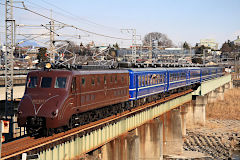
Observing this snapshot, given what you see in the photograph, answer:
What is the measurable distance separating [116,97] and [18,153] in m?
12.0

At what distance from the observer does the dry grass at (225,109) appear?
75062 mm

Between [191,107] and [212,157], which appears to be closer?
[212,157]

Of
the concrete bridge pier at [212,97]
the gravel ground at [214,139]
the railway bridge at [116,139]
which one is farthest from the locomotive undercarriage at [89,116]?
the concrete bridge pier at [212,97]

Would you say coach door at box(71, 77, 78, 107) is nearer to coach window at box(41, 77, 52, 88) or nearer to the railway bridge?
coach window at box(41, 77, 52, 88)

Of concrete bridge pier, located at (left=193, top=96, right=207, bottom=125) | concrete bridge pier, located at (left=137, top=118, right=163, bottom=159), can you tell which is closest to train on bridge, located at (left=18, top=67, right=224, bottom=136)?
concrete bridge pier, located at (left=137, top=118, right=163, bottom=159)

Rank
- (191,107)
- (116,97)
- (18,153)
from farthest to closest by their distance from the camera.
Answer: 1. (191,107)
2. (116,97)
3. (18,153)

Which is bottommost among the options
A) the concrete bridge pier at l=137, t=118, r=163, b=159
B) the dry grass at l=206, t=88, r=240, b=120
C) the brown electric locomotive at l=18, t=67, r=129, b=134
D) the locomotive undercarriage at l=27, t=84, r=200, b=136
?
the dry grass at l=206, t=88, r=240, b=120

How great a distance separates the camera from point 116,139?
1072 inches

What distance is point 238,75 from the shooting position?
14712 centimetres

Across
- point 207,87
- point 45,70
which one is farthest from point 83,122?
point 207,87

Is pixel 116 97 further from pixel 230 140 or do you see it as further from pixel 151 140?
pixel 230 140

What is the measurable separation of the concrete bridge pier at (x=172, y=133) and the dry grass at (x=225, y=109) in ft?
106

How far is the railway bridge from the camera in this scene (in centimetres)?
1602

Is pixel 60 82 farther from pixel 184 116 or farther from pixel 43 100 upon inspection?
pixel 184 116
